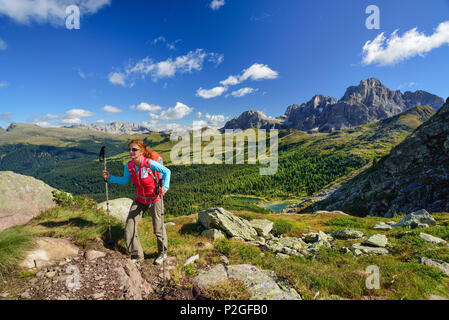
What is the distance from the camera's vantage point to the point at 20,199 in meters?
9.22

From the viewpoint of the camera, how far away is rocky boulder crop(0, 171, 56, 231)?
8367 mm

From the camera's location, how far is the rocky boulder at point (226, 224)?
528 inches

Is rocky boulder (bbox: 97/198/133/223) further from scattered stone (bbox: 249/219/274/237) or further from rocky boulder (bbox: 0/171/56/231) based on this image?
scattered stone (bbox: 249/219/274/237)

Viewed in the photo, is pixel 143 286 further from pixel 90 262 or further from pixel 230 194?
pixel 230 194

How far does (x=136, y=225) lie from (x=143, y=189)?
1.44 metres

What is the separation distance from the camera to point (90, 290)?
5.11 meters

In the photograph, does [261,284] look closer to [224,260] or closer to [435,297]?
[224,260]

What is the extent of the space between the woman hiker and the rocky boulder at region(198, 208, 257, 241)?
20.7 feet

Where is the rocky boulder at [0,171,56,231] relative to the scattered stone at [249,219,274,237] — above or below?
above

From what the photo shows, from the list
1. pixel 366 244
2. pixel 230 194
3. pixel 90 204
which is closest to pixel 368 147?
pixel 230 194

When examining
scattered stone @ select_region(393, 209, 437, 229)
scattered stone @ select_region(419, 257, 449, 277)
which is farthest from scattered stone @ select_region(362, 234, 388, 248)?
scattered stone @ select_region(393, 209, 437, 229)

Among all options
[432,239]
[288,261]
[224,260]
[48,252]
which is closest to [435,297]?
[288,261]
